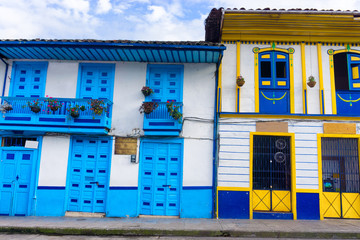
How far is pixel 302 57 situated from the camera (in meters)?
9.91

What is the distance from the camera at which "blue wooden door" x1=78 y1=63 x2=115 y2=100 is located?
32.7ft

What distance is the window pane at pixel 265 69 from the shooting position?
1002cm

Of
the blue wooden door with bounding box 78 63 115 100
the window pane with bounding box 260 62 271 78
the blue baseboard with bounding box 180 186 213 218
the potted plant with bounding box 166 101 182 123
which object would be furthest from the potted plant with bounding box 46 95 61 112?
the window pane with bounding box 260 62 271 78

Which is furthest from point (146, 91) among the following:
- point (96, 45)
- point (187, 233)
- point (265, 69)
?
point (187, 233)

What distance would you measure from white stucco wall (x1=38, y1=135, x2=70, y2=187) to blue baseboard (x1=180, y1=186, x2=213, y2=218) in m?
4.16

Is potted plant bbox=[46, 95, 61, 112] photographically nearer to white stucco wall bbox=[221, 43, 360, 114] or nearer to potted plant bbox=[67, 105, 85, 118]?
potted plant bbox=[67, 105, 85, 118]

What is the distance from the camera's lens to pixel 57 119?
9.34 meters

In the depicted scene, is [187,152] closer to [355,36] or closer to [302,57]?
[302,57]

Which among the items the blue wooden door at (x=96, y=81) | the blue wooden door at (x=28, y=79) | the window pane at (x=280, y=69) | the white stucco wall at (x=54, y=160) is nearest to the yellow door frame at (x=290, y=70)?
the window pane at (x=280, y=69)

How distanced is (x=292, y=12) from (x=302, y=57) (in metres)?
1.62

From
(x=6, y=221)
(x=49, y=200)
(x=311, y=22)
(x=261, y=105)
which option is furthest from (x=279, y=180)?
(x=6, y=221)

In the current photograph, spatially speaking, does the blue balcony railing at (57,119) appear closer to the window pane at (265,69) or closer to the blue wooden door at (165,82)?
the blue wooden door at (165,82)

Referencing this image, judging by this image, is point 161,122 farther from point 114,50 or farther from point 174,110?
point 114,50

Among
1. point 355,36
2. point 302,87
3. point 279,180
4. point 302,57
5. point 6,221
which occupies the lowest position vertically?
point 6,221
